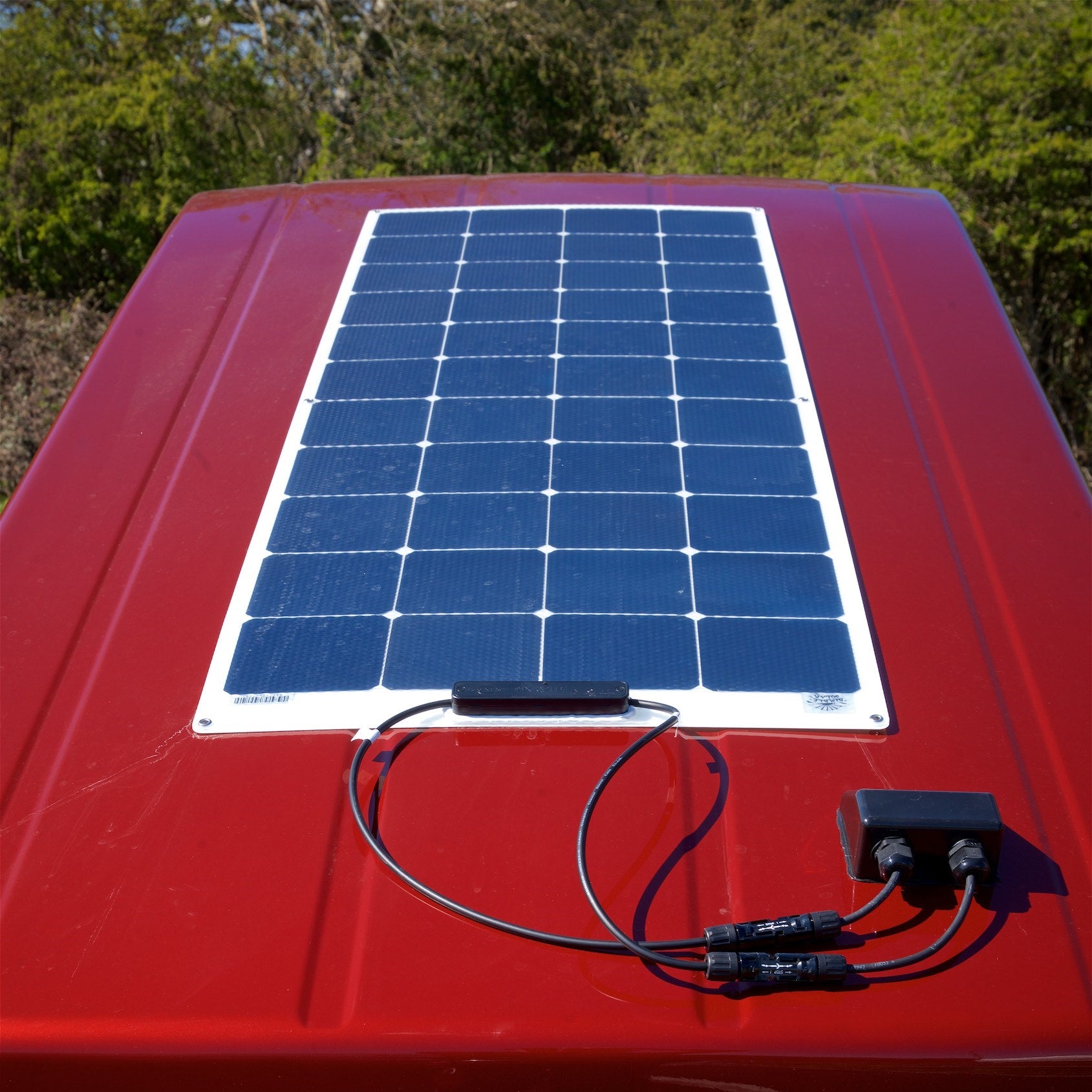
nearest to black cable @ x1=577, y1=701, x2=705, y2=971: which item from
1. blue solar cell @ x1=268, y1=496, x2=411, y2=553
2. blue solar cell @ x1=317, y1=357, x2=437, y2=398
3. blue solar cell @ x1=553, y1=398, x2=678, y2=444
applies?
blue solar cell @ x1=268, y1=496, x2=411, y2=553

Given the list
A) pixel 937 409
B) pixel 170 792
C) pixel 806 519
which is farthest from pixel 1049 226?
pixel 170 792

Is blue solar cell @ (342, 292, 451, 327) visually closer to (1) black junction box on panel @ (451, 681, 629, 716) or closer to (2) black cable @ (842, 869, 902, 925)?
(1) black junction box on panel @ (451, 681, 629, 716)

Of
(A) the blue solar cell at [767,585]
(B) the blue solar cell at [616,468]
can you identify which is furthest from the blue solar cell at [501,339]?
(A) the blue solar cell at [767,585]

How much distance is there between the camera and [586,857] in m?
2.26

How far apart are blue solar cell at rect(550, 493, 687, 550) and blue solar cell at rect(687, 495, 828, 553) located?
0.06 meters

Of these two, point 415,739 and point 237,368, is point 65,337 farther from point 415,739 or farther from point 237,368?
point 415,739

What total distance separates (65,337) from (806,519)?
23.9ft

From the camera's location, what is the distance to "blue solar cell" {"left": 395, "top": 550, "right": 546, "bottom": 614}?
110 inches

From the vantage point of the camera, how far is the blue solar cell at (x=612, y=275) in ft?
13.1

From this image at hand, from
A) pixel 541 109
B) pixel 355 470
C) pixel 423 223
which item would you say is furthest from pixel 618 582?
pixel 541 109

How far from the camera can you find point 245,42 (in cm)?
1202

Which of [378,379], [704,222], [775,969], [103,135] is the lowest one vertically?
[775,969]

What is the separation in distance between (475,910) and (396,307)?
242cm

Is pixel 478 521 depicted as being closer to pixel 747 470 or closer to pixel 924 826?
pixel 747 470
